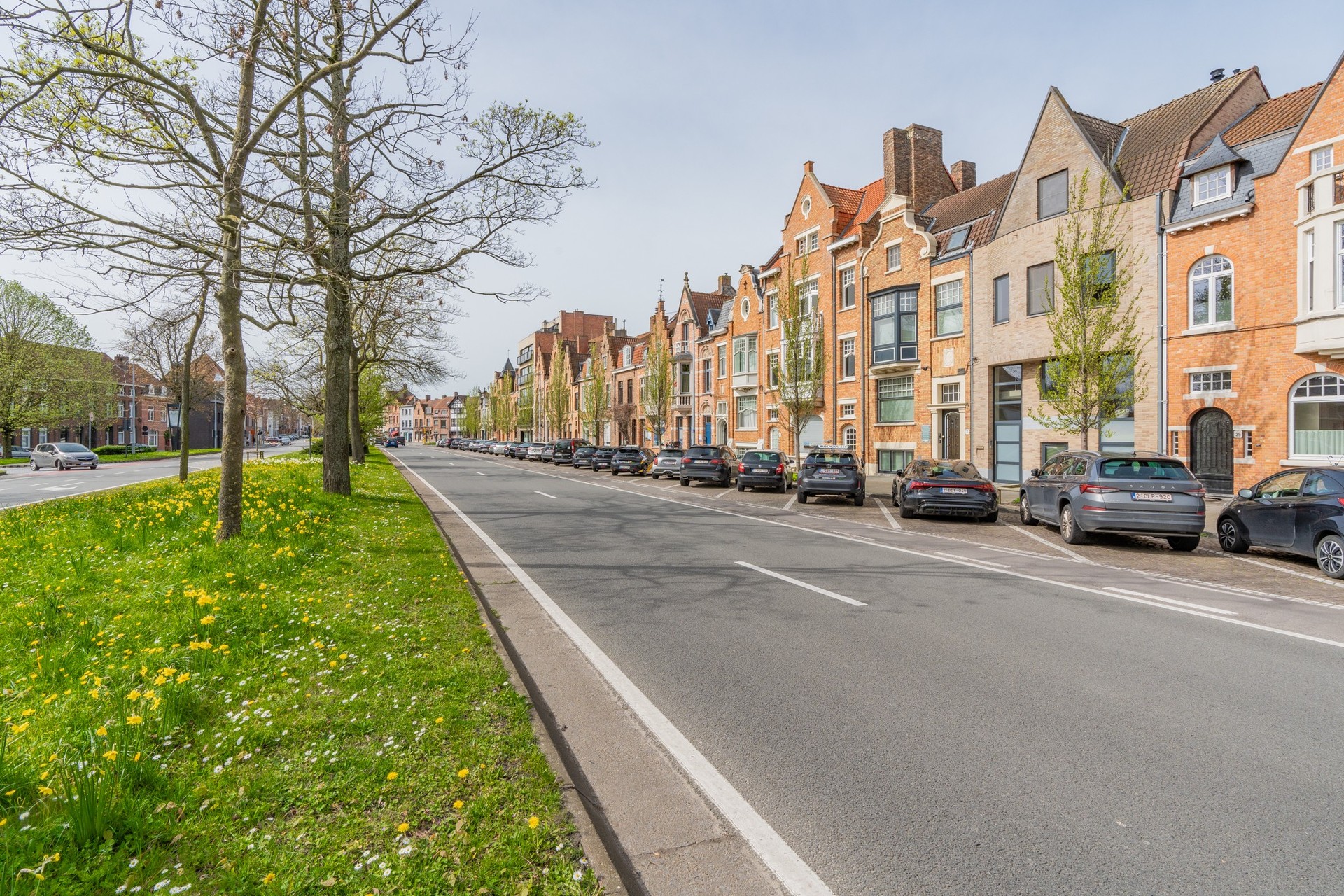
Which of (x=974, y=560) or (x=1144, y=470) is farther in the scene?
(x=1144, y=470)

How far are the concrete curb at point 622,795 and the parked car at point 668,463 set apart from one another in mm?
26229

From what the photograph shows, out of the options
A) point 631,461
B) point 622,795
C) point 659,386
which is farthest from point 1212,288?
point 659,386

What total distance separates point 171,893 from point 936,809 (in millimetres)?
3149

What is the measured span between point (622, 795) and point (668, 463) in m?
28.9

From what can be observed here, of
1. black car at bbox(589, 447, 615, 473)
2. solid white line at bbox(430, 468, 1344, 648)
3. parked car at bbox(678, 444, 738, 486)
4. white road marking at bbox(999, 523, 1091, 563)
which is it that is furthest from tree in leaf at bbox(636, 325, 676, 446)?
white road marking at bbox(999, 523, 1091, 563)

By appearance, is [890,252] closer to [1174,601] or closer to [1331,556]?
[1331,556]

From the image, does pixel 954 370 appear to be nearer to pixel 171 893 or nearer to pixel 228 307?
pixel 228 307

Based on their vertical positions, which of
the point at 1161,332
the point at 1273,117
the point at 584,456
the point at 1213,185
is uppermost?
the point at 1273,117

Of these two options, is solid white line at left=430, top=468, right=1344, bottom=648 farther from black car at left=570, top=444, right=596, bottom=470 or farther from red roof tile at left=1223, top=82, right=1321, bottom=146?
black car at left=570, top=444, right=596, bottom=470

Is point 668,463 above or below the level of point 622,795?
above

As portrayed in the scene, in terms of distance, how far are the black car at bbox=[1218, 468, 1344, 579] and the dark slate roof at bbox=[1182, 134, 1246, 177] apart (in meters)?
12.6

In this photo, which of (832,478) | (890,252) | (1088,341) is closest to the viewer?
(1088,341)

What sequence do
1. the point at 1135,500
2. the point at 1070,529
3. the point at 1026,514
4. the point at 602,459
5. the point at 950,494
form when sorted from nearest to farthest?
the point at 1135,500, the point at 1070,529, the point at 1026,514, the point at 950,494, the point at 602,459

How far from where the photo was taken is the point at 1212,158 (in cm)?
1945
